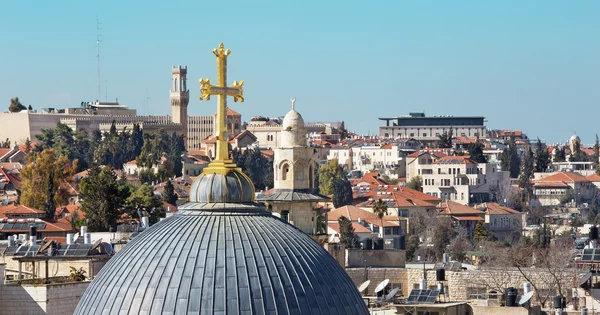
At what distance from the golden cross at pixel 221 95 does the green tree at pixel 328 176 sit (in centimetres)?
12364

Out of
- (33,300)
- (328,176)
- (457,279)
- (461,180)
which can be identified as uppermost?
(328,176)

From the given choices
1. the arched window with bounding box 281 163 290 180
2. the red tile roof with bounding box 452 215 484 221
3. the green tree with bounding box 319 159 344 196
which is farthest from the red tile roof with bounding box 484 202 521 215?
the arched window with bounding box 281 163 290 180

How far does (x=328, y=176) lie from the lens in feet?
522

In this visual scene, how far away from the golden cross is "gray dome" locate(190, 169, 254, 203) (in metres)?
0.12

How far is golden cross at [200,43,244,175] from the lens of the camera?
2319 centimetres

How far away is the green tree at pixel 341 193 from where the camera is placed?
468 feet

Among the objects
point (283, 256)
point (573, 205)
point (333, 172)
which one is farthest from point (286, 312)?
point (573, 205)

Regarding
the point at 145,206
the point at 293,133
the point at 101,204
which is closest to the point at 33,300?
the point at 293,133

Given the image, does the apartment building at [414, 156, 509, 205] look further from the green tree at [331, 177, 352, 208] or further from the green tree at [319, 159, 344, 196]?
the green tree at [331, 177, 352, 208]

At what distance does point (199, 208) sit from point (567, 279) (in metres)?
31.9

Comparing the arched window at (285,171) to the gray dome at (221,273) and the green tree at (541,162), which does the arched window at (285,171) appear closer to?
the gray dome at (221,273)

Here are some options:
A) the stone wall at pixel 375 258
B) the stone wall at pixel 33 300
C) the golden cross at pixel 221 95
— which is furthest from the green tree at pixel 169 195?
the golden cross at pixel 221 95

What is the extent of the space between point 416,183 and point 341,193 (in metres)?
34.9

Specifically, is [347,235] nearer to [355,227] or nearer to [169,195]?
[355,227]
